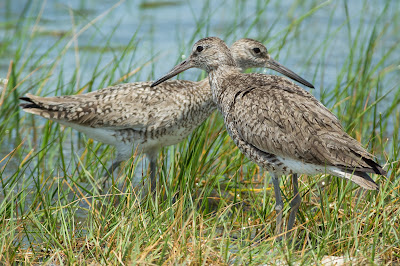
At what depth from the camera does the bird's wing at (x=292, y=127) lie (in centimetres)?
483

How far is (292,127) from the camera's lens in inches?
199

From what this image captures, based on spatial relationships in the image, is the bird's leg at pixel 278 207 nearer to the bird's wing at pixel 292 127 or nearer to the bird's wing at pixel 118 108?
the bird's wing at pixel 292 127

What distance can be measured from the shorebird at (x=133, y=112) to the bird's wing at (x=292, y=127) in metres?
1.11

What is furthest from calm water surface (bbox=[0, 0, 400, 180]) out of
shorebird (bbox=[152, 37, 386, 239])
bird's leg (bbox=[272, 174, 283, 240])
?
bird's leg (bbox=[272, 174, 283, 240])

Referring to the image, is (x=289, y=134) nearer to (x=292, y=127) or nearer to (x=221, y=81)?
(x=292, y=127)

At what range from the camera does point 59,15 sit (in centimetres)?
1318

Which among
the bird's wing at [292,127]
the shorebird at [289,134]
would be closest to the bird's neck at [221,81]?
the shorebird at [289,134]

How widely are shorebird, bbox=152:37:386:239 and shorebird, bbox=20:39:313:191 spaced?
848 millimetres

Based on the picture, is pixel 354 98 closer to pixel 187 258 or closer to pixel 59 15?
pixel 187 258

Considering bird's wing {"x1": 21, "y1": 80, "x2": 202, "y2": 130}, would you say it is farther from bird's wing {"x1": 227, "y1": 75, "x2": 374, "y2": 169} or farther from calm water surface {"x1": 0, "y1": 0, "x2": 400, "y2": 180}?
calm water surface {"x1": 0, "y1": 0, "x2": 400, "y2": 180}

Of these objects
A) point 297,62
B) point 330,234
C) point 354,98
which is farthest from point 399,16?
point 330,234

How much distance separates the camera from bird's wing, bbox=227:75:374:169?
4.83 metres

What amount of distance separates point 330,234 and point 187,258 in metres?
1.04

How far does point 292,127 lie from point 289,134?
0.05 metres
